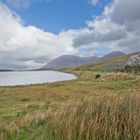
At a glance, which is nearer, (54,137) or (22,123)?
(54,137)

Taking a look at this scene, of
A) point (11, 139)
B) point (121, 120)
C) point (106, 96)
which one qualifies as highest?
point (106, 96)

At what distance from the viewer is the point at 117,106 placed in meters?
8.78

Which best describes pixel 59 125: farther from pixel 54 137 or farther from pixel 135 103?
pixel 135 103

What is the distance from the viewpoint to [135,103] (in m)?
8.83

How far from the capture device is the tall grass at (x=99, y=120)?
8297 millimetres

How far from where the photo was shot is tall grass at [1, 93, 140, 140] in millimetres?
8297

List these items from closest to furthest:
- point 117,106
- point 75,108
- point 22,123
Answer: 1. point 117,106
2. point 75,108
3. point 22,123

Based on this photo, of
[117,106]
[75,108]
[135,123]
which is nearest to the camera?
[135,123]

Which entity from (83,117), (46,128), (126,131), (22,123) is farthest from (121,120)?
(22,123)

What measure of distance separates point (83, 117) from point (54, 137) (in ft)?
3.52

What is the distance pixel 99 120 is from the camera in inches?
338

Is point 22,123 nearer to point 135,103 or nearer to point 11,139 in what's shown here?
point 11,139

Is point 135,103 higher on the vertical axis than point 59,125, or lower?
higher

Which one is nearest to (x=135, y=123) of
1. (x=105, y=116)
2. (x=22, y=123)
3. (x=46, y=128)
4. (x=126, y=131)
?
(x=126, y=131)
